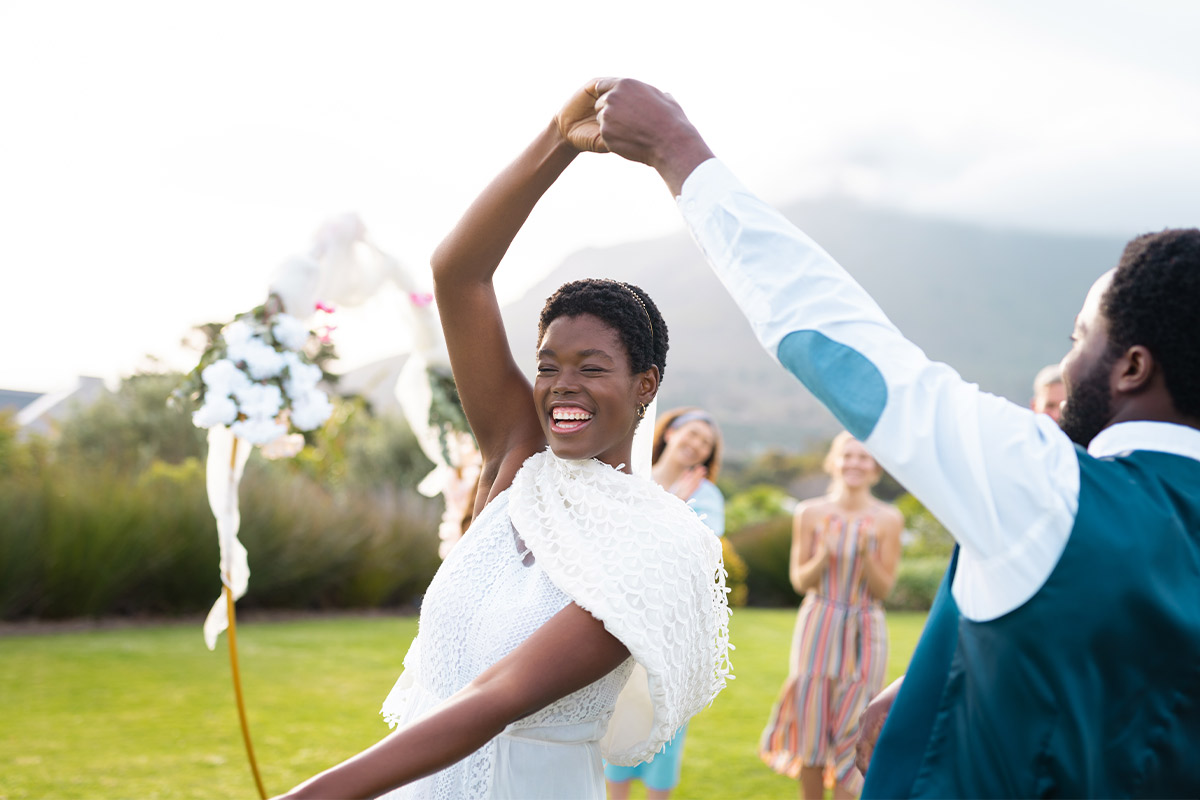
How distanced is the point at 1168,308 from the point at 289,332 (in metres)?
4.18

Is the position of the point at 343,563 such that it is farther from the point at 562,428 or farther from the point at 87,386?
the point at 87,386

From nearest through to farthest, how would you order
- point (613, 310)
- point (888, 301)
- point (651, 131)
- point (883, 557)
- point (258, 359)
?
point (651, 131) → point (613, 310) → point (258, 359) → point (883, 557) → point (888, 301)

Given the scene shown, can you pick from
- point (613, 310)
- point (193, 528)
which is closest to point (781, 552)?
point (193, 528)

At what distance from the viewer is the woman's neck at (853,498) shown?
257 inches

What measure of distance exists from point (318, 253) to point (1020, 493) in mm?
4625

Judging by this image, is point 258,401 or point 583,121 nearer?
point 583,121

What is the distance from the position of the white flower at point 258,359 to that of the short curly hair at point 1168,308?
13.0ft

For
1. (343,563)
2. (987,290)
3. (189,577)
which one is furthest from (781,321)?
(987,290)

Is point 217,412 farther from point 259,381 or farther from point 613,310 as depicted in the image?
point 613,310

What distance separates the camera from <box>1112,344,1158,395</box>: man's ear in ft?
4.37

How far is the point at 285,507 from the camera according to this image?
13.7 metres

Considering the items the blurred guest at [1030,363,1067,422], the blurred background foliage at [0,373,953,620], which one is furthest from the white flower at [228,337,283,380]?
the blurred guest at [1030,363,1067,422]

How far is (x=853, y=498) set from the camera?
6.56 metres

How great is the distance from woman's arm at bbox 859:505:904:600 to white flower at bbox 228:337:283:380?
3.83m
